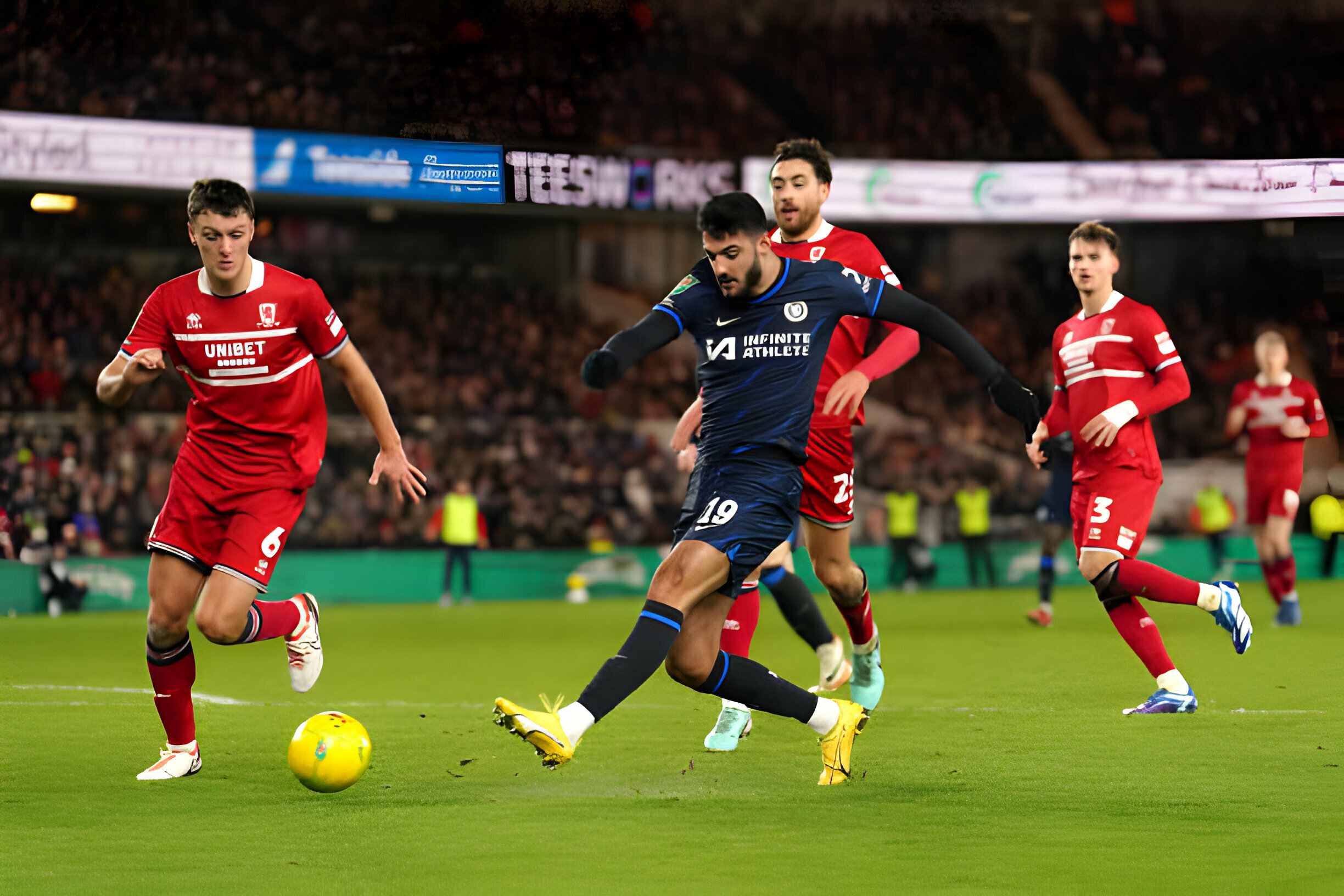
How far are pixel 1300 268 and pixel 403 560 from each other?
46.0ft

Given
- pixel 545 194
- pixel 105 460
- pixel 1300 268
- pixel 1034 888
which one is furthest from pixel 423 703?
pixel 1300 268

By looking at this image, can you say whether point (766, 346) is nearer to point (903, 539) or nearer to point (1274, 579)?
point (1274, 579)

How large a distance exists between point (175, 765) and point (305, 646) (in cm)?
82

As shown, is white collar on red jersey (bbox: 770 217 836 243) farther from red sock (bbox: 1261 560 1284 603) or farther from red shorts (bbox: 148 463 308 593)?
red sock (bbox: 1261 560 1284 603)

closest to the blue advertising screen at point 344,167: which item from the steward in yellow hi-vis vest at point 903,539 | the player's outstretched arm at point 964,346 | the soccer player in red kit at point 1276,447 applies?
the steward in yellow hi-vis vest at point 903,539

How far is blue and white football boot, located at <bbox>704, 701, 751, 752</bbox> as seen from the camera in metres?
6.09

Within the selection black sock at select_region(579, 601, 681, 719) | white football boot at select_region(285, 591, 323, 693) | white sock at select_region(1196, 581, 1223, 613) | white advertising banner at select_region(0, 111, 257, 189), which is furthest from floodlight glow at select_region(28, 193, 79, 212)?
black sock at select_region(579, 601, 681, 719)

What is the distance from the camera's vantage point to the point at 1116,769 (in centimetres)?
553

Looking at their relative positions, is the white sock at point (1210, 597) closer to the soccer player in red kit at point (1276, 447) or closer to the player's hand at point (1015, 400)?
the player's hand at point (1015, 400)

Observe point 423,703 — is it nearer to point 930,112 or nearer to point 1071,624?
point 1071,624

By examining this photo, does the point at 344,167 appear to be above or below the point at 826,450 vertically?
above

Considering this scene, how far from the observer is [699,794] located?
5164mm

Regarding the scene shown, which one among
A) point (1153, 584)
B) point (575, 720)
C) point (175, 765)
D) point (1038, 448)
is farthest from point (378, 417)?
point (1153, 584)

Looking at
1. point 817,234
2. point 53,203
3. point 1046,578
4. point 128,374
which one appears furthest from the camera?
point 53,203
